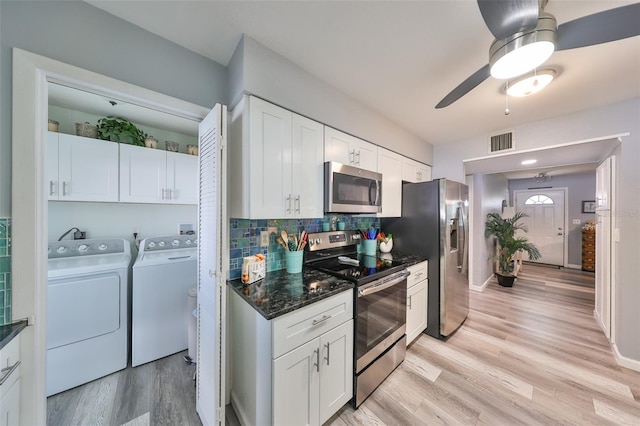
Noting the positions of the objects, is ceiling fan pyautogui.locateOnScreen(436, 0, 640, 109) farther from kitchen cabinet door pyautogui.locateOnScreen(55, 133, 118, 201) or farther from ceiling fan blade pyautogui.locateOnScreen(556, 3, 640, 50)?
kitchen cabinet door pyautogui.locateOnScreen(55, 133, 118, 201)

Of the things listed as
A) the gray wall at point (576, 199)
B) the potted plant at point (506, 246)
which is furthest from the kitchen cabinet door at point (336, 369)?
the gray wall at point (576, 199)

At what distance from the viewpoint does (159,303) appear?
208cm

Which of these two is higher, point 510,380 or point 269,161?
point 269,161

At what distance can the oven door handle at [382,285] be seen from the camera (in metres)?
1.54

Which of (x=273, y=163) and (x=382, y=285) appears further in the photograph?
(x=382, y=285)

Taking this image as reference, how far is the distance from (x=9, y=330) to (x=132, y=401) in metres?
1.15

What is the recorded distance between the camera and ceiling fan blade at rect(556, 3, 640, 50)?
860 mm

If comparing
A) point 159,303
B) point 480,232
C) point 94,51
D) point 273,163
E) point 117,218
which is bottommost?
point 159,303

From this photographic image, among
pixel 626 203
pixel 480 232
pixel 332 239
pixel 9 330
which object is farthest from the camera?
pixel 480 232

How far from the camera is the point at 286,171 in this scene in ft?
5.18

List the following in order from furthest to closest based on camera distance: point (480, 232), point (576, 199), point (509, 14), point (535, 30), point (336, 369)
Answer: point (576, 199) < point (480, 232) < point (336, 369) < point (535, 30) < point (509, 14)

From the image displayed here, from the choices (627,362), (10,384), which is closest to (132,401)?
(10,384)

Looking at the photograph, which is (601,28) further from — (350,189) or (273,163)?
(273,163)

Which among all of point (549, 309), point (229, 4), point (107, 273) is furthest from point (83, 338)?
point (549, 309)
